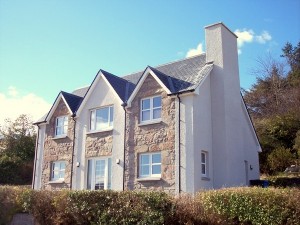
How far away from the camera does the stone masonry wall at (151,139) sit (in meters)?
18.7

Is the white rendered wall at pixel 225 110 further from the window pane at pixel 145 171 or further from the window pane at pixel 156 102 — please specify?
the window pane at pixel 145 171

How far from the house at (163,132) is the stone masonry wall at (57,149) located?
0.07 metres

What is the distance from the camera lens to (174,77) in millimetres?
21484

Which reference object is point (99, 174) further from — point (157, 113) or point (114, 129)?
point (157, 113)

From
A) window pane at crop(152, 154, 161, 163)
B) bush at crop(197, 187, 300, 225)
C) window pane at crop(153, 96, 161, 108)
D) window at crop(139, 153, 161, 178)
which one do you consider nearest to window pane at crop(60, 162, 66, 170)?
window at crop(139, 153, 161, 178)

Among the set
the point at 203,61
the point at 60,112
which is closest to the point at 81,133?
the point at 60,112

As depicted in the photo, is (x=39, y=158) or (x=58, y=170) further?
(x=39, y=158)

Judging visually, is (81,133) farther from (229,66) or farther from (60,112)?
(229,66)

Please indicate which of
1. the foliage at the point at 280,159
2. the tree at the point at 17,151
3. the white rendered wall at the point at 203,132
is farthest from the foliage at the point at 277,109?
the tree at the point at 17,151

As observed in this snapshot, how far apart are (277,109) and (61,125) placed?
2489 cm

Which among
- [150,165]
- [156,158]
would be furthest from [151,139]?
[150,165]

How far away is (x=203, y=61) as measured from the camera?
22094 mm

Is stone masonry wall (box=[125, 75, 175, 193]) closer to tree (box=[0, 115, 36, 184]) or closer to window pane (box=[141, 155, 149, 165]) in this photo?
window pane (box=[141, 155, 149, 165])

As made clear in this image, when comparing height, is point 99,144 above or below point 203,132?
below
